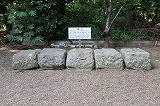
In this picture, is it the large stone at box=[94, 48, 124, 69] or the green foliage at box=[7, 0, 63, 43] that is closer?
the large stone at box=[94, 48, 124, 69]

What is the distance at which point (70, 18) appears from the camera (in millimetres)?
6824

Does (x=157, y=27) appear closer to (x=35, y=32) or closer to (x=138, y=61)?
(x=138, y=61)

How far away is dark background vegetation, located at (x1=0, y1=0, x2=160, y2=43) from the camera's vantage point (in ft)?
19.4

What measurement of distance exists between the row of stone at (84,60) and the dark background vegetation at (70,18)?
129 centimetres

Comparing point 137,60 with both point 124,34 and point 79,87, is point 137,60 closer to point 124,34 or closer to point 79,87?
point 79,87

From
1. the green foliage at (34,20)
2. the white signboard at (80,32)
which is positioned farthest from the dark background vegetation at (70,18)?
the white signboard at (80,32)

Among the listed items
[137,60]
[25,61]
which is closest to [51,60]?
[25,61]

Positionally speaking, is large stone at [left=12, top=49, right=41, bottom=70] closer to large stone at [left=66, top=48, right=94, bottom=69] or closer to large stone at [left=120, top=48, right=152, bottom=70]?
large stone at [left=66, top=48, right=94, bottom=69]

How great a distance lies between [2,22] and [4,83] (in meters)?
2.99

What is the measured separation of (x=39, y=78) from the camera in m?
4.24

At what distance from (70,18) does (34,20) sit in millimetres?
1194

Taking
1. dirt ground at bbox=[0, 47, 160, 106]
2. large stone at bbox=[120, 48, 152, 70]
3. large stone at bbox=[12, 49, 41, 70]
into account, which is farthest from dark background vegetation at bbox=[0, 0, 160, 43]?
large stone at bbox=[120, 48, 152, 70]

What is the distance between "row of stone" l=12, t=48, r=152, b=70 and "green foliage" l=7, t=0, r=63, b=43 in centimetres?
128

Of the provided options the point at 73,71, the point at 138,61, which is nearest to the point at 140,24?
the point at 138,61
